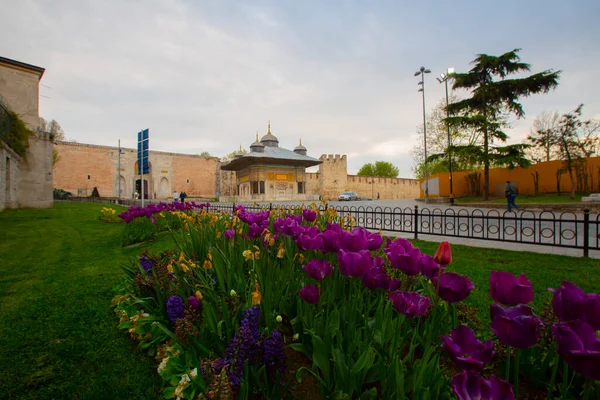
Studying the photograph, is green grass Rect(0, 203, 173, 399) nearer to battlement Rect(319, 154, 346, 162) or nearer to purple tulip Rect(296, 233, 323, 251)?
purple tulip Rect(296, 233, 323, 251)

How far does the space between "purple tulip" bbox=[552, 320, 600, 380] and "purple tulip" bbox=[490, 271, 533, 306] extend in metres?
0.18

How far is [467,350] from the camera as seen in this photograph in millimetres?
978

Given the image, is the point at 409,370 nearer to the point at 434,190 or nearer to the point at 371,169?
the point at 434,190

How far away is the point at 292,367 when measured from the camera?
5.67ft

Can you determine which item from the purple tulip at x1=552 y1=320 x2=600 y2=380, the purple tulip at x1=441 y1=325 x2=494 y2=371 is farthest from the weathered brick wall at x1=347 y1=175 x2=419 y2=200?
the purple tulip at x1=552 y1=320 x2=600 y2=380

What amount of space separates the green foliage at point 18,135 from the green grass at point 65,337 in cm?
1414

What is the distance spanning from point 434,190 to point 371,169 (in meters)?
48.0

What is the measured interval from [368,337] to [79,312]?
9.22 feet

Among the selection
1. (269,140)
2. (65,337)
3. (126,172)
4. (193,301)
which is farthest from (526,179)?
(126,172)

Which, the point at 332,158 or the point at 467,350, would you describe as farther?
the point at 332,158

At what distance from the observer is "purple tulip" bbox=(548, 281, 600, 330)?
90 cm

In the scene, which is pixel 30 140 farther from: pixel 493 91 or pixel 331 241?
pixel 493 91

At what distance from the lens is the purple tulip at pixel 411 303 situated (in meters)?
1.27

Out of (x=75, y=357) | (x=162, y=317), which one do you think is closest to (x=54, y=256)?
(x=75, y=357)
